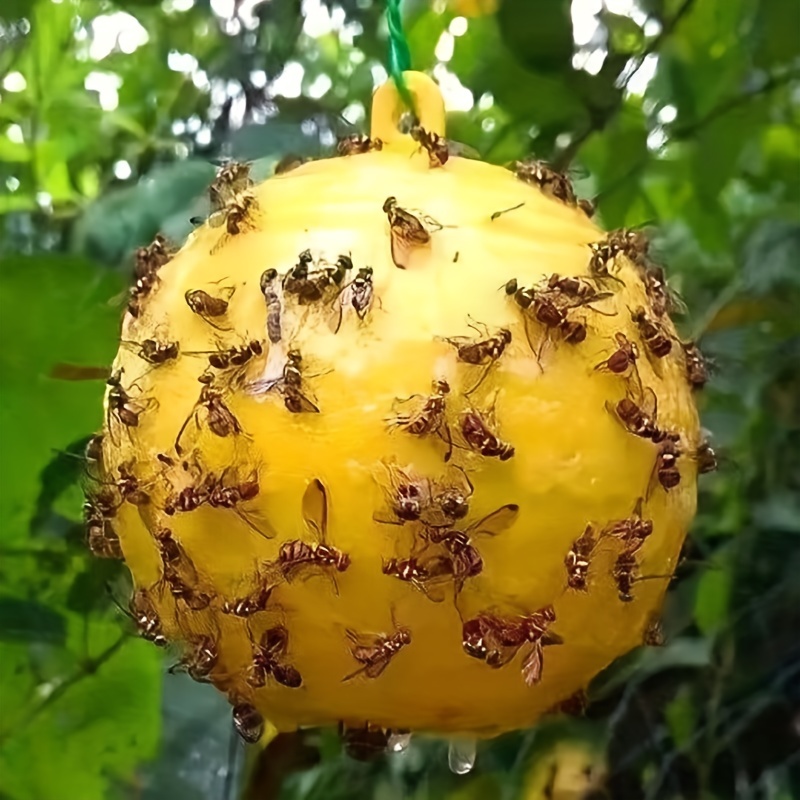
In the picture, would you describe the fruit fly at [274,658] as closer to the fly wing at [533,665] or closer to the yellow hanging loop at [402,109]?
the fly wing at [533,665]

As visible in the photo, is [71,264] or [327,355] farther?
[71,264]

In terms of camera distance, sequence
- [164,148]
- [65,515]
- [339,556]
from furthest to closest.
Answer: [164,148], [65,515], [339,556]

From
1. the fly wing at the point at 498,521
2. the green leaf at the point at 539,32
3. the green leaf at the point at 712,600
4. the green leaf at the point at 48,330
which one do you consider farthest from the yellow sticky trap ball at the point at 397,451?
the green leaf at the point at 712,600

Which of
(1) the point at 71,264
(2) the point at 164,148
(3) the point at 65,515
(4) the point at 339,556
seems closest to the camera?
(4) the point at 339,556

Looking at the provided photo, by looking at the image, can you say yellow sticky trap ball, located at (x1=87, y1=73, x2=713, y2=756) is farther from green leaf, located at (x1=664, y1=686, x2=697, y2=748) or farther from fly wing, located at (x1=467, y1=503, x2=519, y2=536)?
green leaf, located at (x1=664, y1=686, x2=697, y2=748)

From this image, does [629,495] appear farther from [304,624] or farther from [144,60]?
[144,60]

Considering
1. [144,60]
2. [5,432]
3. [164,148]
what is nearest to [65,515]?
[5,432]

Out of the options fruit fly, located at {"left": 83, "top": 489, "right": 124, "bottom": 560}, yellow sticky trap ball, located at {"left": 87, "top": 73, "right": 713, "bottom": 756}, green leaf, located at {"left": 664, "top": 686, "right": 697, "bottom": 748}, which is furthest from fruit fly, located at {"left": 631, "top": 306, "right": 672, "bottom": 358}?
green leaf, located at {"left": 664, "top": 686, "right": 697, "bottom": 748}
